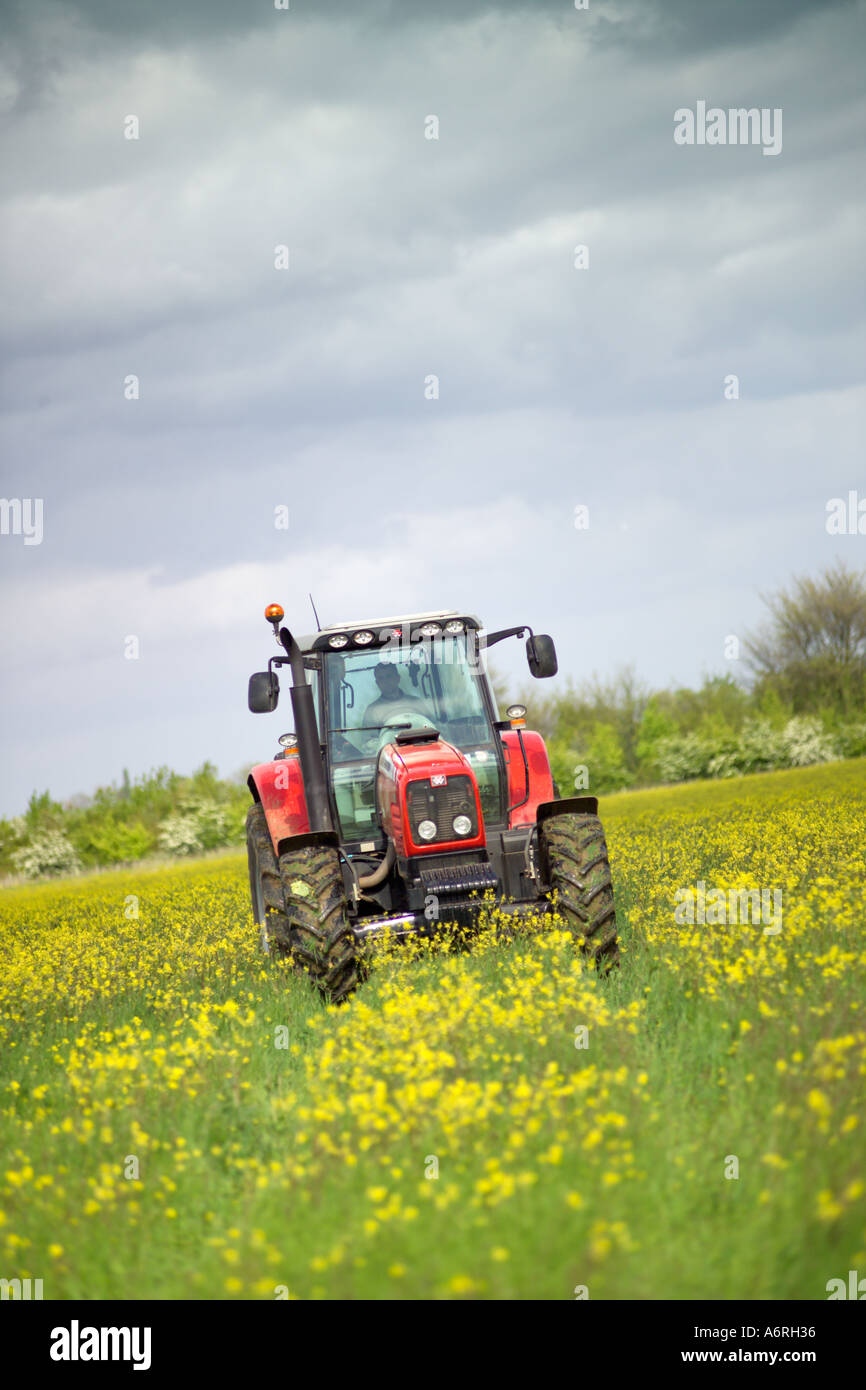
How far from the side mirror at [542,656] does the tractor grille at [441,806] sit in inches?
44.6

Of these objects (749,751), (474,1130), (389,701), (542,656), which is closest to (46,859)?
(749,751)

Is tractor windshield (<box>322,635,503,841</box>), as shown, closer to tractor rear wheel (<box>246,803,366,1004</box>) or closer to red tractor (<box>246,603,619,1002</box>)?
red tractor (<box>246,603,619,1002</box>)

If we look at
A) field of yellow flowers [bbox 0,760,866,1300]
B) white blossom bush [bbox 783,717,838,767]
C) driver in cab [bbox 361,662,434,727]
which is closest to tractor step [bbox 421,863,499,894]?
field of yellow flowers [bbox 0,760,866,1300]

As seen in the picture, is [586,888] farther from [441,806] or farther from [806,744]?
[806,744]

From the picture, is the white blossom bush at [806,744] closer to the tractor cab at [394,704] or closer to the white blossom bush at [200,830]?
the white blossom bush at [200,830]

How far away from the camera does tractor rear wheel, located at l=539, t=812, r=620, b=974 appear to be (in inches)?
266

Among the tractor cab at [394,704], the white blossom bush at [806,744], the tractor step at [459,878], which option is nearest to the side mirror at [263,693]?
the tractor cab at [394,704]

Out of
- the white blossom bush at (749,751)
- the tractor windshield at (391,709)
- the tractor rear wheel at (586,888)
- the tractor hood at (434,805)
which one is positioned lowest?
the white blossom bush at (749,751)

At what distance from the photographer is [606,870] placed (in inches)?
275

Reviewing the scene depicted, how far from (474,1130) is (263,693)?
446 cm

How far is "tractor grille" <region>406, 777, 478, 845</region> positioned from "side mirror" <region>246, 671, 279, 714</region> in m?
1.41

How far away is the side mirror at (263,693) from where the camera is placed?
780cm
